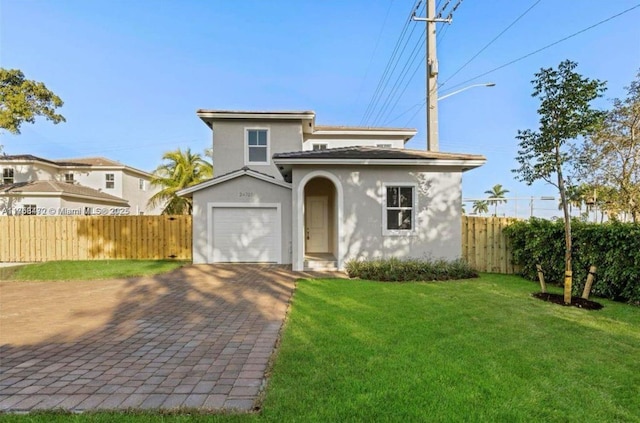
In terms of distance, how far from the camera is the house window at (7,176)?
24984 millimetres

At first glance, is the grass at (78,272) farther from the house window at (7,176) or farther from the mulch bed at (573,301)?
the house window at (7,176)

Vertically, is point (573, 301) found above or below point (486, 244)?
below

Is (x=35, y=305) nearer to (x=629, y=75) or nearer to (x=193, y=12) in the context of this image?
(x=193, y=12)

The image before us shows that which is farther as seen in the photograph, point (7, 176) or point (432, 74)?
point (7, 176)

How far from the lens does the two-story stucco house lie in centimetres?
1164

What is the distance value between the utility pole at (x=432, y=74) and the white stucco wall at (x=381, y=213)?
3.24 metres

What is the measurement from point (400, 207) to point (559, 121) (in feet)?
18.0

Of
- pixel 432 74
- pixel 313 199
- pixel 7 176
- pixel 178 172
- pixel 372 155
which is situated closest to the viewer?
pixel 372 155

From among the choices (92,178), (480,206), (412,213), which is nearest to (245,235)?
(412,213)

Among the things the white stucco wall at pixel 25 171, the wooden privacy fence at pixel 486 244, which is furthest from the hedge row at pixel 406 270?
the white stucco wall at pixel 25 171

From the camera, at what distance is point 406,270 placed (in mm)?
10391

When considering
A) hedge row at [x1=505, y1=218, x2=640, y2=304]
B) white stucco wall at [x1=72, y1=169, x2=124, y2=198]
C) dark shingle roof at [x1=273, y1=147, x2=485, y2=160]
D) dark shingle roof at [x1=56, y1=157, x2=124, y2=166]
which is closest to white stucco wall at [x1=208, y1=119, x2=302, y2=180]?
dark shingle roof at [x1=273, y1=147, x2=485, y2=160]

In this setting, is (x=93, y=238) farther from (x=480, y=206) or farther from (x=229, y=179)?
(x=480, y=206)

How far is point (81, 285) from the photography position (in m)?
9.73
